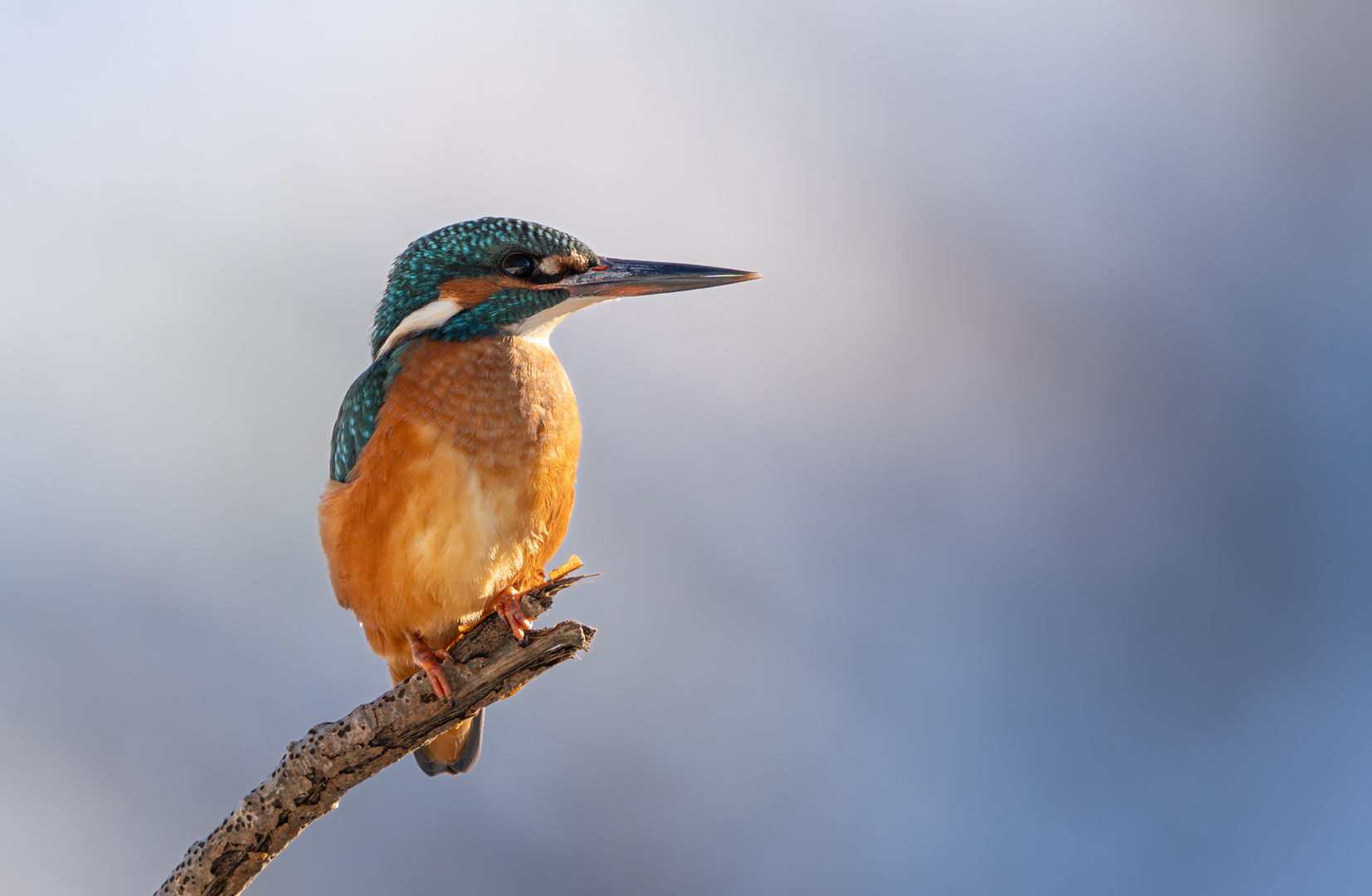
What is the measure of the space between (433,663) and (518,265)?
58 centimetres

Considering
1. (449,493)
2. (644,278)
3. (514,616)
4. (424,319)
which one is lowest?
(514,616)

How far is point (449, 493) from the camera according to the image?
1.29 m

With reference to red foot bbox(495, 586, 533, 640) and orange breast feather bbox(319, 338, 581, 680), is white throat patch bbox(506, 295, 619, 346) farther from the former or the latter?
red foot bbox(495, 586, 533, 640)

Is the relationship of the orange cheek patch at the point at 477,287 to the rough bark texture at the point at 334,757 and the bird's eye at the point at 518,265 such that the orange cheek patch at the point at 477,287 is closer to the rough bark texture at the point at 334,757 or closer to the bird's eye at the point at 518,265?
the bird's eye at the point at 518,265

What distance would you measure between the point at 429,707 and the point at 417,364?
1.50ft

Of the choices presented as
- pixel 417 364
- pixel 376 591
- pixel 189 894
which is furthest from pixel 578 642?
pixel 189 894

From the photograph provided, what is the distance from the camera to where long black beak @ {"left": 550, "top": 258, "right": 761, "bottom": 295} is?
58.1 inches

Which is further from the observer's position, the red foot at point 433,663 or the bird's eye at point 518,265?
the bird's eye at point 518,265

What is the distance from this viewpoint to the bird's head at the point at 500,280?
4.72 feet

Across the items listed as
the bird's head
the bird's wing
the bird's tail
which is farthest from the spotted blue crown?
the bird's tail

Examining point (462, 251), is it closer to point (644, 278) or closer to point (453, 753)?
point (644, 278)

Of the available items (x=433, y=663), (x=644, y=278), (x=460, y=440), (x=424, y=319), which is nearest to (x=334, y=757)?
(x=433, y=663)

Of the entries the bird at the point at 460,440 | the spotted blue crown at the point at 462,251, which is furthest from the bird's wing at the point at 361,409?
the spotted blue crown at the point at 462,251

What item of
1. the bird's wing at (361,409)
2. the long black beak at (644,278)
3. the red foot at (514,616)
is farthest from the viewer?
the long black beak at (644,278)
